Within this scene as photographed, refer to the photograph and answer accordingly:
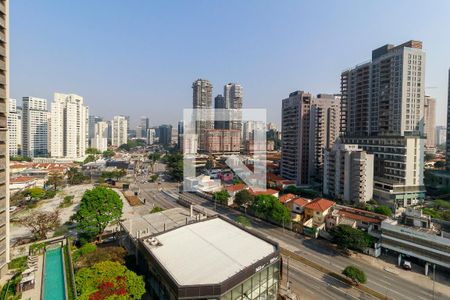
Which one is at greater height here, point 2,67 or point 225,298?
point 2,67

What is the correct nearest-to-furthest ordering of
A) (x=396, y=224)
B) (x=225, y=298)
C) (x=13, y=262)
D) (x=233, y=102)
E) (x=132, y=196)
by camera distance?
(x=225, y=298) < (x=13, y=262) < (x=396, y=224) < (x=132, y=196) < (x=233, y=102)

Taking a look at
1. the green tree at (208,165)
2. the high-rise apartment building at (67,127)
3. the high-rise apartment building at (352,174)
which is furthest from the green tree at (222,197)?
the high-rise apartment building at (67,127)

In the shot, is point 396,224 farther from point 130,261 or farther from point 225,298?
point 130,261

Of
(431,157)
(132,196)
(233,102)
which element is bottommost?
(132,196)

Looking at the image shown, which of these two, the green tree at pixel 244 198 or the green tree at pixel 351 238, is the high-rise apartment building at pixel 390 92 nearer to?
the green tree at pixel 351 238

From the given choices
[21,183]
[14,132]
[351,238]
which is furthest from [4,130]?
[14,132]

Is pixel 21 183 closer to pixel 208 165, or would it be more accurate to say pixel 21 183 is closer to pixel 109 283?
pixel 208 165

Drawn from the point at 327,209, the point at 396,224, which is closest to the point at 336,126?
the point at 327,209
